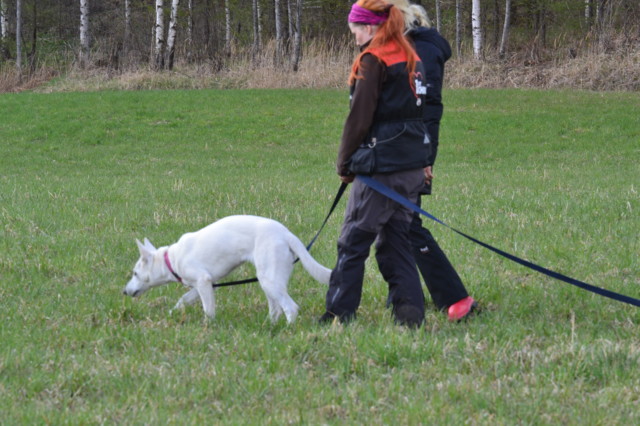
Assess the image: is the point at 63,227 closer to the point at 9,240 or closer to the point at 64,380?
the point at 9,240

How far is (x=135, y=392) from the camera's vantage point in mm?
3896

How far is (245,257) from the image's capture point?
5207mm

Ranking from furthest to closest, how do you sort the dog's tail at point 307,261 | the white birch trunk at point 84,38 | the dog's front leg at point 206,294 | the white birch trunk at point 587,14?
the white birch trunk at point 587,14 → the white birch trunk at point 84,38 → the dog's front leg at point 206,294 → the dog's tail at point 307,261

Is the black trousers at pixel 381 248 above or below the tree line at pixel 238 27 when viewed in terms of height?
below

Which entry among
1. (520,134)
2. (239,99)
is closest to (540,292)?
(520,134)

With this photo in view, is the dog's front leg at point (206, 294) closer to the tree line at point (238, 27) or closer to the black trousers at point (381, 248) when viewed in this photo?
the black trousers at point (381, 248)

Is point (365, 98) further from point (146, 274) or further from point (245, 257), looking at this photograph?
point (146, 274)

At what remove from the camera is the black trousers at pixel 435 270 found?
5.50 meters

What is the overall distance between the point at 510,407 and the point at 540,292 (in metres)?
2.47

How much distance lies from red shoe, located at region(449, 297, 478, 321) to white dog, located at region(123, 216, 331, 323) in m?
0.90

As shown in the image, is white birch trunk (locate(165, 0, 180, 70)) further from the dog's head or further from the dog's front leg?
the dog's front leg

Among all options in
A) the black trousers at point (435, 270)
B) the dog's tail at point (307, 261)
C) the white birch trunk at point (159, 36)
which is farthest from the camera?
the white birch trunk at point (159, 36)

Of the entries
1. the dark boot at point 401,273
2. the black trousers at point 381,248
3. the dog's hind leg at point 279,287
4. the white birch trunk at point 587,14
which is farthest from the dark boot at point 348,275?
the white birch trunk at point 587,14

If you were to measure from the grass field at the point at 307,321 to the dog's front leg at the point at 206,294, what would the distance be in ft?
0.26
